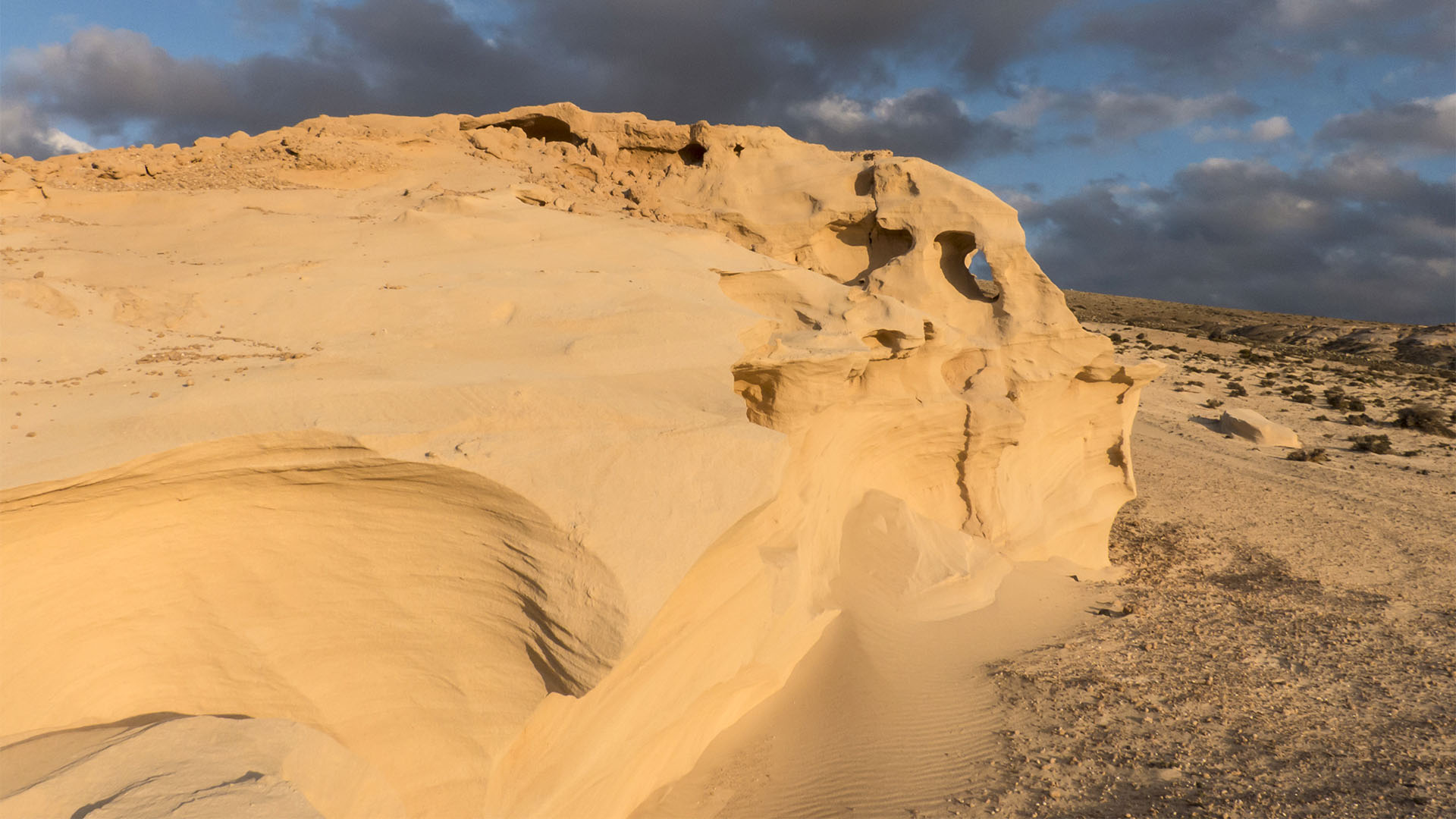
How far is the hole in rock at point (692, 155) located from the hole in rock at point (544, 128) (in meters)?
1.56

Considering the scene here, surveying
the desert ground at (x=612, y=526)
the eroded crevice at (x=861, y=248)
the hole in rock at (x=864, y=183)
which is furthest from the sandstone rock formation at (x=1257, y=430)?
the hole in rock at (x=864, y=183)

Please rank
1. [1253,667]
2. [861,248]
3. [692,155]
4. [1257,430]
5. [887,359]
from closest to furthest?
[1253,667] → [887,359] → [861,248] → [692,155] → [1257,430]

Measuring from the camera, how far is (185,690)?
5047 mm

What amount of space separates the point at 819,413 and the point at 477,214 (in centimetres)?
487

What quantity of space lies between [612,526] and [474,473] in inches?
38.8

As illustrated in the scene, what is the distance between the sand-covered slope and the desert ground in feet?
0.11

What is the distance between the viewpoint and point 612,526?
5402mm

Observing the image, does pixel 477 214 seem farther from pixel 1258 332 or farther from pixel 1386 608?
pixel 1258 332

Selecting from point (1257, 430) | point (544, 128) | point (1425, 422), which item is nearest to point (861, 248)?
point (544, 128)

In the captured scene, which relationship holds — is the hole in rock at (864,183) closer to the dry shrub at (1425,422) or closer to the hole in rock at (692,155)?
the hole in rock at (692,155)

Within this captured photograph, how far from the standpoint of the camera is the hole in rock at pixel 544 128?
12617mm

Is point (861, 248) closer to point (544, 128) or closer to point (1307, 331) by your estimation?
point (544, 128)

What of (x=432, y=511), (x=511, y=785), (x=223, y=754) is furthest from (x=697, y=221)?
(x=223, y=754)

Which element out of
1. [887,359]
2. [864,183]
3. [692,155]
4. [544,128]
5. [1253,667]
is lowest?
[1253,667]
